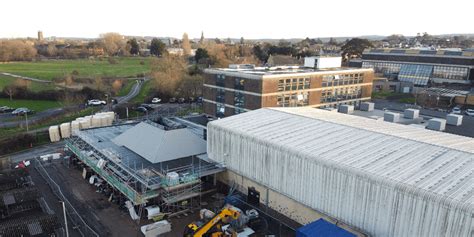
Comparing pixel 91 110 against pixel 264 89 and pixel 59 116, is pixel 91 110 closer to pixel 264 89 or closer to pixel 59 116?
pixel 59 116

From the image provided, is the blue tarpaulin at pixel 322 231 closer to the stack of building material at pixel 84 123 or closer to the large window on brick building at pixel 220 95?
the large window on brick building at pixel 220 95

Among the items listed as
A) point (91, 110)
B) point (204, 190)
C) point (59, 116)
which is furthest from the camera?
point (91, 110)

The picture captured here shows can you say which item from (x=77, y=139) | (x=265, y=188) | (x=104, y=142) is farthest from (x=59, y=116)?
(x=265, y=188)

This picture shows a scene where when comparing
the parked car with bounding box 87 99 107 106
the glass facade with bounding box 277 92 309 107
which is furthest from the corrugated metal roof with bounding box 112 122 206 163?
the parked car with bounding box 87 99 107 106

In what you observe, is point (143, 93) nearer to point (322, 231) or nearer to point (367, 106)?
point (367, 106)

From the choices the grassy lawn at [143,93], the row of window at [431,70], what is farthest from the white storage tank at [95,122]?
the row of window at [431,70]

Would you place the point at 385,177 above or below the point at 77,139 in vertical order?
above

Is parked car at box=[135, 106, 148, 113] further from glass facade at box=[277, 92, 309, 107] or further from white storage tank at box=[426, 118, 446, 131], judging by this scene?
white storage tank at box=[426, 118, 446, 131]
